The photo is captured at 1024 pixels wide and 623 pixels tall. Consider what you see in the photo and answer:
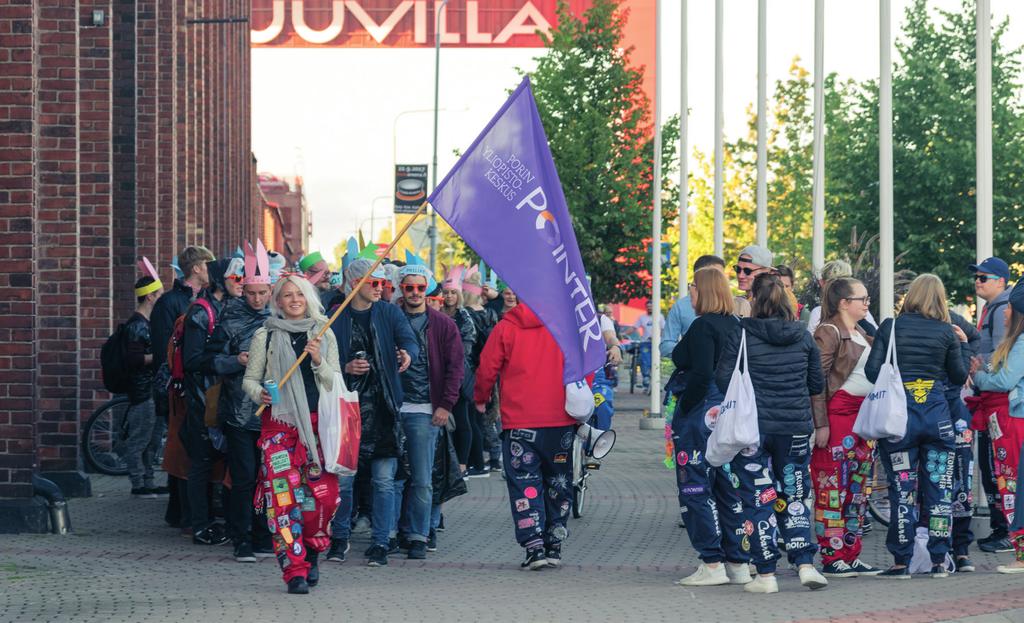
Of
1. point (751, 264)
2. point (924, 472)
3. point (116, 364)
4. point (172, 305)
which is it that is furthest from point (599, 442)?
point (116, 364)

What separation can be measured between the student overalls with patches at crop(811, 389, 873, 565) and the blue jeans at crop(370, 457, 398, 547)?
2569 mm

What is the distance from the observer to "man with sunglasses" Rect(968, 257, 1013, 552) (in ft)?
38.5

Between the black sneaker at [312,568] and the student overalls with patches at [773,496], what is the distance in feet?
7.71

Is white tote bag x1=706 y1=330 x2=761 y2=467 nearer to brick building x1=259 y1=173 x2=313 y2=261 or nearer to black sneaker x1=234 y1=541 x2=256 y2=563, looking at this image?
black sneaker x1=234 y1=541 x2=256 y2=563

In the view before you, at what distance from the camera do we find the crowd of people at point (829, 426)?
985cm

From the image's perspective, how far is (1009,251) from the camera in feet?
143

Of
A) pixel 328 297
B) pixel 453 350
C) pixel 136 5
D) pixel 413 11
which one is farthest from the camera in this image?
pixel 413 11

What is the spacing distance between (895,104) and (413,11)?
135 feet

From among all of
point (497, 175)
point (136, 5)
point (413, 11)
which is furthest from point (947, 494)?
point (413, 11)

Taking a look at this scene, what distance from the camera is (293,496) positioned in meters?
9.41

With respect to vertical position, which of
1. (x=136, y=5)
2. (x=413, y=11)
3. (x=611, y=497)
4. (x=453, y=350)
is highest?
(x=413, y=11)

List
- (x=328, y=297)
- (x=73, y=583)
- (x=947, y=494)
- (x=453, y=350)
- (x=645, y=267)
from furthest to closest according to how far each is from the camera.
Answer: (x=645, y=267)
(x=328, y=297)
(x=453, y=350)
(x=947, y=494)
(x=73, y=583)

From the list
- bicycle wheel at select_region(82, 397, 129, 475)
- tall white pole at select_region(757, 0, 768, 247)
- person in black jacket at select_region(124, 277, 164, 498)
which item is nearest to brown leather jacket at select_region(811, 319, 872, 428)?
person in black jacket at select_region(124, 277, 164, 498)

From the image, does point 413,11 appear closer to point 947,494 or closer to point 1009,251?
point 1009,251
